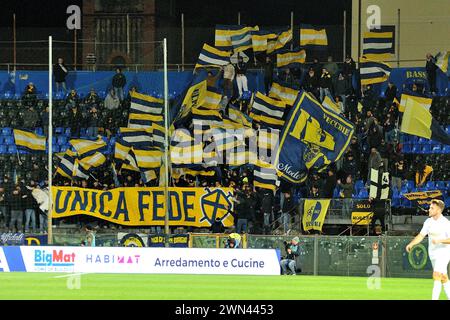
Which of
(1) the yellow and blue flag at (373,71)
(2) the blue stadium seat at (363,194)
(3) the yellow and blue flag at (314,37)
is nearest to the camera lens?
(2) the blue stadium seat at (363,194)

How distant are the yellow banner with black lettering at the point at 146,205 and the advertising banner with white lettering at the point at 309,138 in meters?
2.49

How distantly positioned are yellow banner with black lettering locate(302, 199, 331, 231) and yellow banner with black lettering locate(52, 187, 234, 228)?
9.80 ft

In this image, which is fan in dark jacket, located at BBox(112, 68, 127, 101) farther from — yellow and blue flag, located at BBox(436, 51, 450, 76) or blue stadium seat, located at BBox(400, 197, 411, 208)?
yellow and blue flag, located at BBox(436, 51, 450, 76)

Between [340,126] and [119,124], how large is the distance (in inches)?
354

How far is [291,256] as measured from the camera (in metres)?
32.7

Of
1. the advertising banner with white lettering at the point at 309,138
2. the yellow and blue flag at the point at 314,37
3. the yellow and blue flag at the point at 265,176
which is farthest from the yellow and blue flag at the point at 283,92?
the yellow and blue flag at the point at 265,176

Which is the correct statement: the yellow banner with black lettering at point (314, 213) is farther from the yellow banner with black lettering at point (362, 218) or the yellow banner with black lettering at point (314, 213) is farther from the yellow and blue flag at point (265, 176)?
the yellow and blue flag at point (265, 176)

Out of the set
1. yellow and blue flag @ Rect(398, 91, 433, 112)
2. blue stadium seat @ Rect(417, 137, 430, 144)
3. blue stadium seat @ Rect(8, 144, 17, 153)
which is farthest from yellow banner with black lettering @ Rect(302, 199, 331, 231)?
blue stadium seat @ Rect(8, 144, 17, 153)

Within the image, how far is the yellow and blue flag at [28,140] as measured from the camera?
4106 cm

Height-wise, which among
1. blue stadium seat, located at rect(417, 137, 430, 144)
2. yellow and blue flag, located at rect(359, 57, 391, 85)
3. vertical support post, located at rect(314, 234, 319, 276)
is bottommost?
vertical support post, located at rect(314, 234, 319, 276)

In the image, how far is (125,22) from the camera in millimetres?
48719

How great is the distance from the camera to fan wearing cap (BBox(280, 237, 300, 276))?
32.4m
